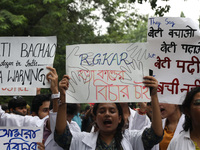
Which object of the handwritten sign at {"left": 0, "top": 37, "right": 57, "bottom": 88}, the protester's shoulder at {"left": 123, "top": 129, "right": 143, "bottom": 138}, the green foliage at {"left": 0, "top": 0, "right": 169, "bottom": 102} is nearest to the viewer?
the protester's shoulder at {"left": 123, "top": 129, "right": 143, "bottom": 138}

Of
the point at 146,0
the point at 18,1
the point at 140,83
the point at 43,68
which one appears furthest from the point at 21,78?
the point at 18,1

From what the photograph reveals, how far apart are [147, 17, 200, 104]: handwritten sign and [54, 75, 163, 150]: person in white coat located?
540 mm

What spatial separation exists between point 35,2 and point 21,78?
453 inches

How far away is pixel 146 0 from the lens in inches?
230

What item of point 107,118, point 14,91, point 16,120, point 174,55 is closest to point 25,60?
point 14,91

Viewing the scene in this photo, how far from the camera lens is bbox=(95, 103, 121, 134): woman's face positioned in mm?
3328

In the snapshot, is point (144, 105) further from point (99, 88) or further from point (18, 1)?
point (18, 1)

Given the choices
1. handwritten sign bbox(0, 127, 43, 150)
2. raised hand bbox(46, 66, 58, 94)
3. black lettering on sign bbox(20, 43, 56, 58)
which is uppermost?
black lettering on sign bbox(20, 43, 56, 58)

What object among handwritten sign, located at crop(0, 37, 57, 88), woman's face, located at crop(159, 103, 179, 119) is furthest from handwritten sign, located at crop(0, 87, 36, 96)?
woman's face, located at crop(159, 103, 179, 119)

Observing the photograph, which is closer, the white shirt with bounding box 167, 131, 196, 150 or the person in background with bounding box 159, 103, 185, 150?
the white shirt with bounding box 167, 131, 196, 150

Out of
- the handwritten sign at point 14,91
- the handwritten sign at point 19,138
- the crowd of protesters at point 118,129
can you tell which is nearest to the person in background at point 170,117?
the crowd of protesters at point 118,129

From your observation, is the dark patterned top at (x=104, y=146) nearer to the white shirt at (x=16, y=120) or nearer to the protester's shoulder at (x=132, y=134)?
the protester's shoulder at (x=132, y=134)

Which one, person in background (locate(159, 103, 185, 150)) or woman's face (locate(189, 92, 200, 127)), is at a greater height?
woman's face (locate(189, 92, 200, 127))

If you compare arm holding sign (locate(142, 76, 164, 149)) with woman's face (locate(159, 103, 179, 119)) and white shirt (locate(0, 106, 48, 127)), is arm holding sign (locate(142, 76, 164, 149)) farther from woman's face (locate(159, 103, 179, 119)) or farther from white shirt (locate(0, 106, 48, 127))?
white shirt (locate(0, 106, 48, 127))
